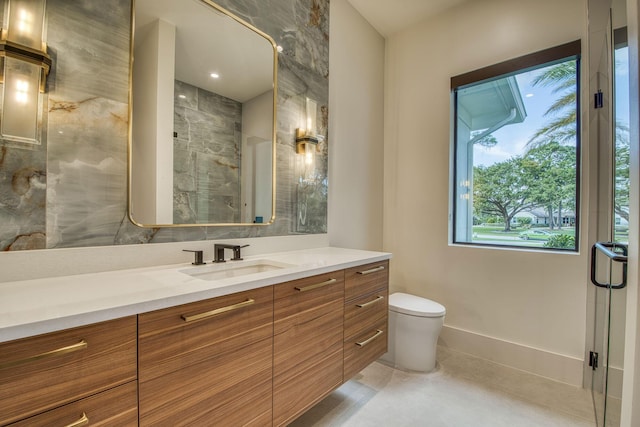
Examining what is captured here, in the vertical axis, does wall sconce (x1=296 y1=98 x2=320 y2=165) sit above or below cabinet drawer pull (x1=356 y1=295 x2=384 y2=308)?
above

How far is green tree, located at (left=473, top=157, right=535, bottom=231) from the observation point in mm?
2334

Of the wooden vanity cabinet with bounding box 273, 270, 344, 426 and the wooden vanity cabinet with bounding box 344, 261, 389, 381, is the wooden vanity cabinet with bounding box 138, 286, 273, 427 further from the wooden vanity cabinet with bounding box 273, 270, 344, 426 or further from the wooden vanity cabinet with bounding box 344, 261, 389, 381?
the wooden vanity cabinet with bounding box 344, 261, 389, 381

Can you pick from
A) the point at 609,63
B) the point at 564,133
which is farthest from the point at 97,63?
the point at 564,133

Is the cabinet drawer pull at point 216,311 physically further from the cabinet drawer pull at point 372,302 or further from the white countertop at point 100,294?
the cabinet drawer pull at point 372,302

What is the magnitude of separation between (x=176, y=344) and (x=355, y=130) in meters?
2.20

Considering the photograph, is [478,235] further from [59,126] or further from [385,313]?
[59,126]

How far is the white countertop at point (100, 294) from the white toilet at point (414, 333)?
109cm

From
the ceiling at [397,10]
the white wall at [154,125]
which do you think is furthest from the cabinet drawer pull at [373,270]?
the ceiling at [397,10]

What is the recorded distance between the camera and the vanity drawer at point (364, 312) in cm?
162

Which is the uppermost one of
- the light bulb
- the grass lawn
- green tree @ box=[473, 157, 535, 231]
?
the light bulb

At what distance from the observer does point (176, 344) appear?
3.01ft

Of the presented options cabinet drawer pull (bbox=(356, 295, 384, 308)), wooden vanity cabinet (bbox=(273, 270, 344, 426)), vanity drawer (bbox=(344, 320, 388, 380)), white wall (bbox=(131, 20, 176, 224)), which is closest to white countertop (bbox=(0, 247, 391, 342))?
wooden vanity cabinet (bbox=(273, 270, 344, 426))

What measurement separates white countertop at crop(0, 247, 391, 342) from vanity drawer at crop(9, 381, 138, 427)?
0.70 ft

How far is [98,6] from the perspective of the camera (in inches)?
47.7
